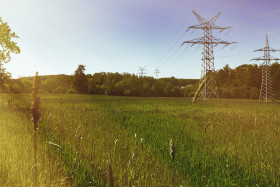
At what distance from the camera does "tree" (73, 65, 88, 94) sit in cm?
8575

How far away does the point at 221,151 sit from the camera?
12.2ft

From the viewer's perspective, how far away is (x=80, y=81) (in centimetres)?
8712

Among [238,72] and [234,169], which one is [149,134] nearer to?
[234,169]

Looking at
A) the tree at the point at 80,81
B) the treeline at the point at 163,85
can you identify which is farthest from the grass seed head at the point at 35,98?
the tree at the point at 80,81

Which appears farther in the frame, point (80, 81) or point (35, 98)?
point (80, 81)

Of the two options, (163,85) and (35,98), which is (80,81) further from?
(35,98)

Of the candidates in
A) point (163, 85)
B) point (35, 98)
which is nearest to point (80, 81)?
point (163, 85)

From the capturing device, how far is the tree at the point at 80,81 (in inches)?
3376

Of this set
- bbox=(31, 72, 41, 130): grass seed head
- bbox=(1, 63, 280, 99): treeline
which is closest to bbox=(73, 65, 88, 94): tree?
bbox=(1, 63, 280, 99): treeline

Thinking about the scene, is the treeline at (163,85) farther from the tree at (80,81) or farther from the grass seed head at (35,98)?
the grass seed head at (35,98)

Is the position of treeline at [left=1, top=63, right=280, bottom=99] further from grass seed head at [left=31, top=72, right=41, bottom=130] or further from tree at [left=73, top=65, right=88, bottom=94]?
grass seed head at [left=31, top=72, right=41, bottom=130]

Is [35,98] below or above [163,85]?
below

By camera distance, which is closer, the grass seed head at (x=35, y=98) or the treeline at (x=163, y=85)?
the grass seed head at (x=35, y=98)

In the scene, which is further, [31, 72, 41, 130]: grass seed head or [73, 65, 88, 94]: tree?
[73, 65, 88, 94]: tree
